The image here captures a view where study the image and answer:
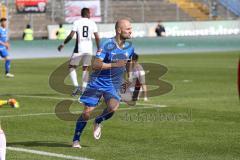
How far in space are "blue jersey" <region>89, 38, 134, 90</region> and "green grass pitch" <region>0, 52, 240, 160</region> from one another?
0.93 metres

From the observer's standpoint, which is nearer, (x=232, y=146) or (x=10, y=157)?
(x=10, y=157)

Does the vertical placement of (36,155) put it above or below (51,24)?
above

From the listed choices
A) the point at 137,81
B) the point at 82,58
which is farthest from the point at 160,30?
the point at 137,81

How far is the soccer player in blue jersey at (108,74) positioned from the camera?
1075cm

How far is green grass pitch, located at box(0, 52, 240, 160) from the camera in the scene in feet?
35.0

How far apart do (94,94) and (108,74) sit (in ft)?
1.17

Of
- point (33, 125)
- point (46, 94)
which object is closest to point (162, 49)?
point (46, 94)

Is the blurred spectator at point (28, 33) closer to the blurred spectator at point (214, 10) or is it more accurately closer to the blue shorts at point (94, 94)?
the blurred spectator at point (214, 10)

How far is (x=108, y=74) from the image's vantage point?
36.3 feet

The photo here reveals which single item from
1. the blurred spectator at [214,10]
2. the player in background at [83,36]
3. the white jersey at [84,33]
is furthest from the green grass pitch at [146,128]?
the blurred spectator at [214,10]

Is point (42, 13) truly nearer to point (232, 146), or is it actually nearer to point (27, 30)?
point (27, 30)

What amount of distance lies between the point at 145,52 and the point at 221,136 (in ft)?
113

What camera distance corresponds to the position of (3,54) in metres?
29.2

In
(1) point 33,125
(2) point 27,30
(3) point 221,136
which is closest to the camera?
(3) point 221,136
